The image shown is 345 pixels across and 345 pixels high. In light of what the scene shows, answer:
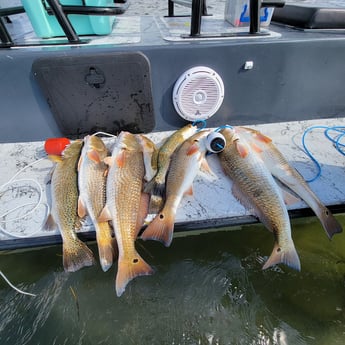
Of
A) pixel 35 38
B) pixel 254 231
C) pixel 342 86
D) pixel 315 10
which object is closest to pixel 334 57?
pixel 342 86

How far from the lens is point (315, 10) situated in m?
2.30

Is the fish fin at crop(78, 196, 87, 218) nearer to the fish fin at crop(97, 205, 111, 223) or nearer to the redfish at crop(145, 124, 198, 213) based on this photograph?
the fish fin at crop(97, 205, 111, 223)

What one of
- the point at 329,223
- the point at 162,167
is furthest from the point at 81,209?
the point at 329,223

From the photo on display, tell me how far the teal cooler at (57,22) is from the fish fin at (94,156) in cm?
120

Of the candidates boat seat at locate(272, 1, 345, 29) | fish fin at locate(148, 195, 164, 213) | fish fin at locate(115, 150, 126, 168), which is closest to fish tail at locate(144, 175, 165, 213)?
fish fin at locate(148, 195, 164, 213)

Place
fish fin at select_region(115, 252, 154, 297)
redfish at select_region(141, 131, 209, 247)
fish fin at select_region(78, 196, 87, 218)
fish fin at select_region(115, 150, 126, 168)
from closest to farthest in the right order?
fish fin at select_region(115, 252, 154, 297), redfish at select_region(141, 131, 209, 247), fish fin at select_region(78, 196, 87, 218), fish fin at select_region(115, 150, 126, 168)

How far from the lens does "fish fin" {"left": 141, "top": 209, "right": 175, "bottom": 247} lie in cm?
148

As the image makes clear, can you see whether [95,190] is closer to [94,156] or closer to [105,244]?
[94,156]

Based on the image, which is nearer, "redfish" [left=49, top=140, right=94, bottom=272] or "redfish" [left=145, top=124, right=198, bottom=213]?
Result: "redfish" [left=49, top=140, right=94, bottom=272]

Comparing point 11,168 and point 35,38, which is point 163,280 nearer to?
point 11,168

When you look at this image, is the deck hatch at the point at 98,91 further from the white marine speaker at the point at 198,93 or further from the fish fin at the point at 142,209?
the fish fin at the point at 142,209

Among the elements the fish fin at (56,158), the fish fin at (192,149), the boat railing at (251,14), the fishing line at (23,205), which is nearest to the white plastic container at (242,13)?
the boat railing at (251,14)

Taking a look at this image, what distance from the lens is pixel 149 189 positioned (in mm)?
1758

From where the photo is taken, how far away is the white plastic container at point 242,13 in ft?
7.57
